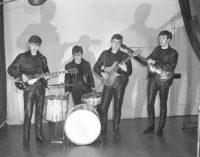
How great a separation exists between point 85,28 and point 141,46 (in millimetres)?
1311

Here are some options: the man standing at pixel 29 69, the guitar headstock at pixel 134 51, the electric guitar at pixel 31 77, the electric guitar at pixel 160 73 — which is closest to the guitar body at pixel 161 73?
the electric guitar at pixel 160 73

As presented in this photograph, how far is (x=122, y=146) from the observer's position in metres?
5.43

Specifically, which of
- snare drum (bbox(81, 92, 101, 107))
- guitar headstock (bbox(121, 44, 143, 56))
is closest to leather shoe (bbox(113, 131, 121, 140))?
snare drum (bbox(81, 92, 101, 107))

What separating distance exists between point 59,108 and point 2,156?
1243mm

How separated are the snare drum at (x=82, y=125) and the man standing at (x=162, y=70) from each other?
1.28m

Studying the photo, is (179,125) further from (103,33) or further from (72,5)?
(72,5)

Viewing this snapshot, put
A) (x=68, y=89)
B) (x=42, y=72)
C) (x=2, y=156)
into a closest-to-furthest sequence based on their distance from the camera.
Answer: (x=2, y=156), (x=42, y=72), (x=68, y=89)

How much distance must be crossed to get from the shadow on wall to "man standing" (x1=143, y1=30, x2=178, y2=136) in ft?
3.46

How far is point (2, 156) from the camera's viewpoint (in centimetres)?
502

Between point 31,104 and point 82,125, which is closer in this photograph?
point 82,125

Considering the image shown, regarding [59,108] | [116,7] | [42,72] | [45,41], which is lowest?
[59,108]

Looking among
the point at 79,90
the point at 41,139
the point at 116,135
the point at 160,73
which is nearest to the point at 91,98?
the point at 79,90

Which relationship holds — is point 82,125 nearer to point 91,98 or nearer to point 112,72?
point 91,98

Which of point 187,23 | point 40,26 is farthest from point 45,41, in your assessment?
point 187,23
